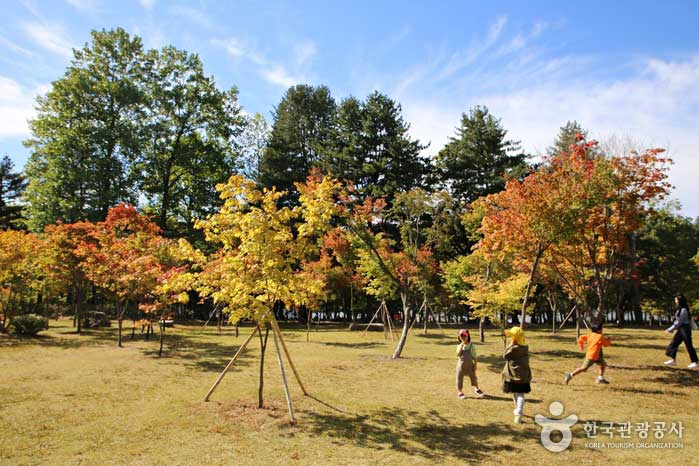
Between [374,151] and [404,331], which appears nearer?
[404,331]

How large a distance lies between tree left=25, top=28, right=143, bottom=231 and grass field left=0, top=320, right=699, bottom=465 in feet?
62.7

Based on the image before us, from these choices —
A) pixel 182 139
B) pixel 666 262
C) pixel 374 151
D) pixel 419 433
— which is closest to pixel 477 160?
pixel 374 151

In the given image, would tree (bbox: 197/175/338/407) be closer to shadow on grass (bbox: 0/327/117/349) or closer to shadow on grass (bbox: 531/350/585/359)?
shadow on grass (bbox: 531/350/585/359)

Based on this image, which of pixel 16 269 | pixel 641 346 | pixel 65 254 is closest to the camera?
pixel 641 346

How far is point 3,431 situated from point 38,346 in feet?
41.4

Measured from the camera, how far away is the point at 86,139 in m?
32.9

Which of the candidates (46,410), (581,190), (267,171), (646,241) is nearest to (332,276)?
(267,171)

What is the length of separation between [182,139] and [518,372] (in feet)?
124

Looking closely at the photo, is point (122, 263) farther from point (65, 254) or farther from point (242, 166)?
point (242, 166)

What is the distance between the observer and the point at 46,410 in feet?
28.5

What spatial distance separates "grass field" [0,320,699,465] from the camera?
21.8 feet

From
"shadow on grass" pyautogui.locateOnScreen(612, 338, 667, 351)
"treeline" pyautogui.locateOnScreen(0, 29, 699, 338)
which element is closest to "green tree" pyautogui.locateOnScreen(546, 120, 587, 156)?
"treeline" pyautogui.locateOnScreen(0, 29, 699, 338)

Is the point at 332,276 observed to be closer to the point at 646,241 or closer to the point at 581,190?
the point at 581,190

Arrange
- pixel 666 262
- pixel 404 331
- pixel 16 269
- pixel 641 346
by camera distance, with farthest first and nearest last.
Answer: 1. pixel 666 262
2. pixel 16 269
3. pixel 641 346
4. pixel 404 331
